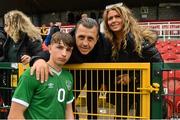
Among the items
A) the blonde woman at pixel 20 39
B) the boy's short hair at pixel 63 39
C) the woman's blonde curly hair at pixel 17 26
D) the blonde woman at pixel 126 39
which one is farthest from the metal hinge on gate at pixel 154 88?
the woman's blonde curly hair at pixel 17 26

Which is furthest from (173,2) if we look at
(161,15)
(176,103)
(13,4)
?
(176,103)

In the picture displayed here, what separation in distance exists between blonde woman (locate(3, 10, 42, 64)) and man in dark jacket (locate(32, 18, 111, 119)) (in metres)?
1.51

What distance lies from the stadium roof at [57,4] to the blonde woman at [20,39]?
23723mm

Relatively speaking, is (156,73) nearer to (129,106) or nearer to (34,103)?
(129,106)

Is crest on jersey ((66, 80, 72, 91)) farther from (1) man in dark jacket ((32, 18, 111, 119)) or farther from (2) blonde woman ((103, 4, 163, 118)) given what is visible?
(2) blonde woman ((103, 4, 163, 118))

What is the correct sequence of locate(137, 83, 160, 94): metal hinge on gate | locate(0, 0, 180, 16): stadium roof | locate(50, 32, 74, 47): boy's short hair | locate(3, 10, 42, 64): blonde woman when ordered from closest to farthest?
1. locate(50, 32, 74, 47): boy's short hair
2. locate(137, 83, 160, 94): metal hinge on gate
3. locate(3, 10, 42, 64): blonde woman
4. locate(0, 0, 180, 16): stadium roof

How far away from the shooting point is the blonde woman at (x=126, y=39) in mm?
3814

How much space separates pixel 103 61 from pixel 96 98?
1.17ft

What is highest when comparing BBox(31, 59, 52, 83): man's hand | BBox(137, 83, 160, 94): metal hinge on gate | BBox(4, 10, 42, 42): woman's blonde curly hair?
BBox(4, 10, 42, 42): woman's blonde curly hair

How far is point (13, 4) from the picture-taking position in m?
31.4

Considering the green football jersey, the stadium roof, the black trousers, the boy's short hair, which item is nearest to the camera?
the green football jersey

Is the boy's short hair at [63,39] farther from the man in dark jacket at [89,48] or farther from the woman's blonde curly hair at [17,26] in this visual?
the woman's blonde curly hair at [17,26]

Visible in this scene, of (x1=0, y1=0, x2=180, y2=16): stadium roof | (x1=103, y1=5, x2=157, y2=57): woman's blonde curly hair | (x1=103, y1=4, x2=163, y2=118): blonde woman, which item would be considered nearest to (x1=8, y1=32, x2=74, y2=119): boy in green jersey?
(x1=103, y1=4, x2=163, y2=118): blonde woman

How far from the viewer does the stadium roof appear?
28875mm
